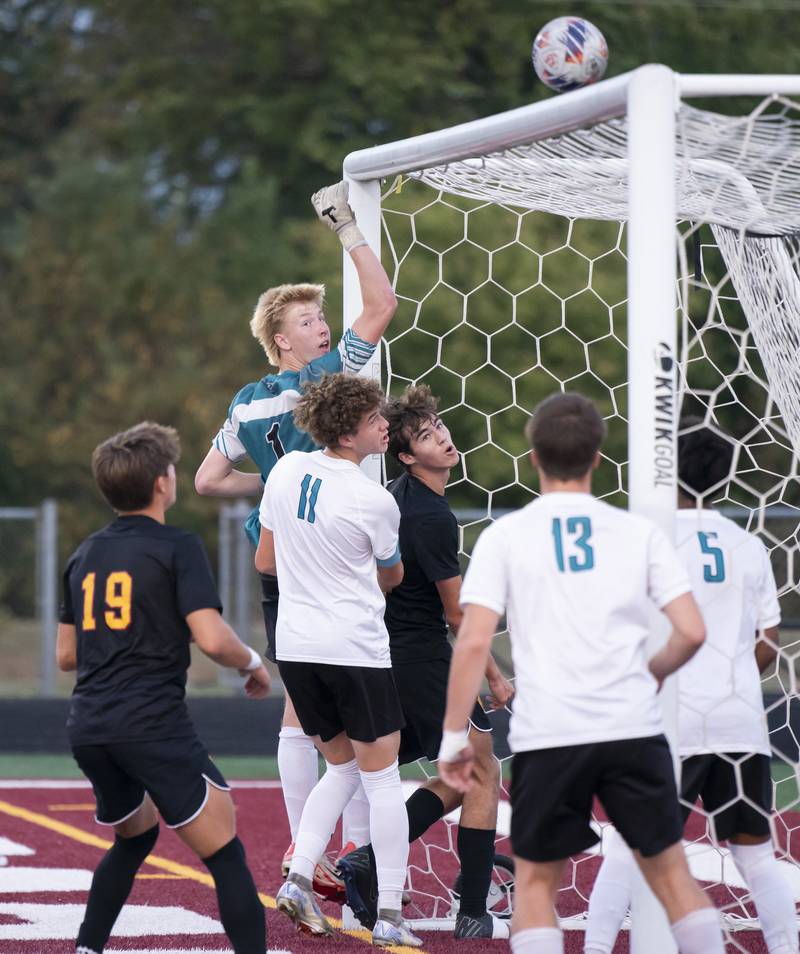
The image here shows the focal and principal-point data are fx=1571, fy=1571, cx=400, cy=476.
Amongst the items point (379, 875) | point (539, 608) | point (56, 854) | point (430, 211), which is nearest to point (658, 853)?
point (539, 608)

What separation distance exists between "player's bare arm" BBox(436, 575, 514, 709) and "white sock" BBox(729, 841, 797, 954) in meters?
1.04

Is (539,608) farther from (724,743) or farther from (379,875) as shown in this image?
(379,875)

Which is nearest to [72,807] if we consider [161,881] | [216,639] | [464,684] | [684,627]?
[161,881]

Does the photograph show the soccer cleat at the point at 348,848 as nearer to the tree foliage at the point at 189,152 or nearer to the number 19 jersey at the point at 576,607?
the number 19 jersey at the point at 576,607

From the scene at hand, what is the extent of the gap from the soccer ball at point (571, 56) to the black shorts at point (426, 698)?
2.00m

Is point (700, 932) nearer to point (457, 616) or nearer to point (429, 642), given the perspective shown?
point (457, 616)

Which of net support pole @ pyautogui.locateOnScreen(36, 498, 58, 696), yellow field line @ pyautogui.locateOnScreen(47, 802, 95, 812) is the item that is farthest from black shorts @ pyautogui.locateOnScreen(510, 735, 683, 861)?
net support pole @ pyautogui.locateOnScreen(36, 498, 58, 696)

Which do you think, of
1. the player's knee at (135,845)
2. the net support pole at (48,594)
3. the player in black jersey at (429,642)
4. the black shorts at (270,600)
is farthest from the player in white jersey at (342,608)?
the net support pole at (48,594)

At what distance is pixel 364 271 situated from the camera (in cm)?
546

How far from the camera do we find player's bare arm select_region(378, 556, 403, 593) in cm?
515

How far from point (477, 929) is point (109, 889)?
59.7 inches

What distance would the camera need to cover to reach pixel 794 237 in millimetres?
5668

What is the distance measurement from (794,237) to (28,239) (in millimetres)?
17202

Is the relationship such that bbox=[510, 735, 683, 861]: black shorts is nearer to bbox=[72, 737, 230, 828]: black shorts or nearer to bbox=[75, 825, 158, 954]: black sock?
bbox=[72, 737, 230, 828]: black shorts
